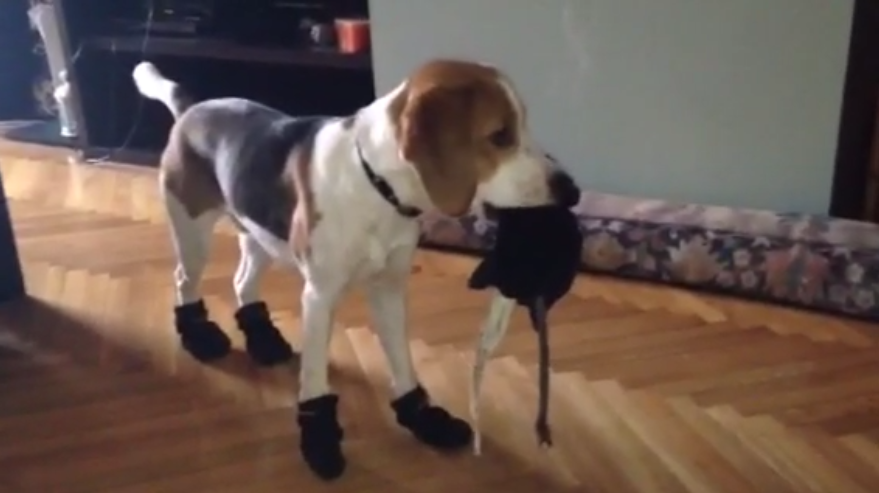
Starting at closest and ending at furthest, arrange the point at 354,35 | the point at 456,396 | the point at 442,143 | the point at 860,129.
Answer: the point at 442,143
the point at 456,396
the point at 860,129
the point at 354,35

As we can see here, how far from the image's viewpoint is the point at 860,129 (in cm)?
236

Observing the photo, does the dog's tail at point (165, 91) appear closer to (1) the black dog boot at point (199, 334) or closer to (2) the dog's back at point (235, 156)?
(2) the dog's back at point (235, 156)

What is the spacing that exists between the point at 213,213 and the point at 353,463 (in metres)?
0.49

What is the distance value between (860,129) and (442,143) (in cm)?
127

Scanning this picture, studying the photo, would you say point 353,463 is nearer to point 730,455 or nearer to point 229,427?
point 229,427

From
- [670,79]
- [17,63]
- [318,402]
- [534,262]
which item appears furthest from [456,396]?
[17,63]

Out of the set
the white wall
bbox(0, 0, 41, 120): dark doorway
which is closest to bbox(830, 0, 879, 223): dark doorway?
the white wall

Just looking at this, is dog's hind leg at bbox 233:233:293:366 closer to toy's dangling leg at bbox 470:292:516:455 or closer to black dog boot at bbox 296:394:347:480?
black dog boot at bbox 296:394:347:480

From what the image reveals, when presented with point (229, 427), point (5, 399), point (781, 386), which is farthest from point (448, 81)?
point (5, 399)

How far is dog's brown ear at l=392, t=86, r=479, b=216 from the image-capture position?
4.70ft

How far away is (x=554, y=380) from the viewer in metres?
1.95

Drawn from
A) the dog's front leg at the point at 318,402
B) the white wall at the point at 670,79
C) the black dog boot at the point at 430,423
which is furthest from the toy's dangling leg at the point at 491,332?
the white wall at the point at 670,79

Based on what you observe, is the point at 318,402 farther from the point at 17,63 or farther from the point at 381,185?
the point at 17,63

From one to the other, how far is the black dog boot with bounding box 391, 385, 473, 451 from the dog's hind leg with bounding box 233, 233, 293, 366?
1.08 feet
